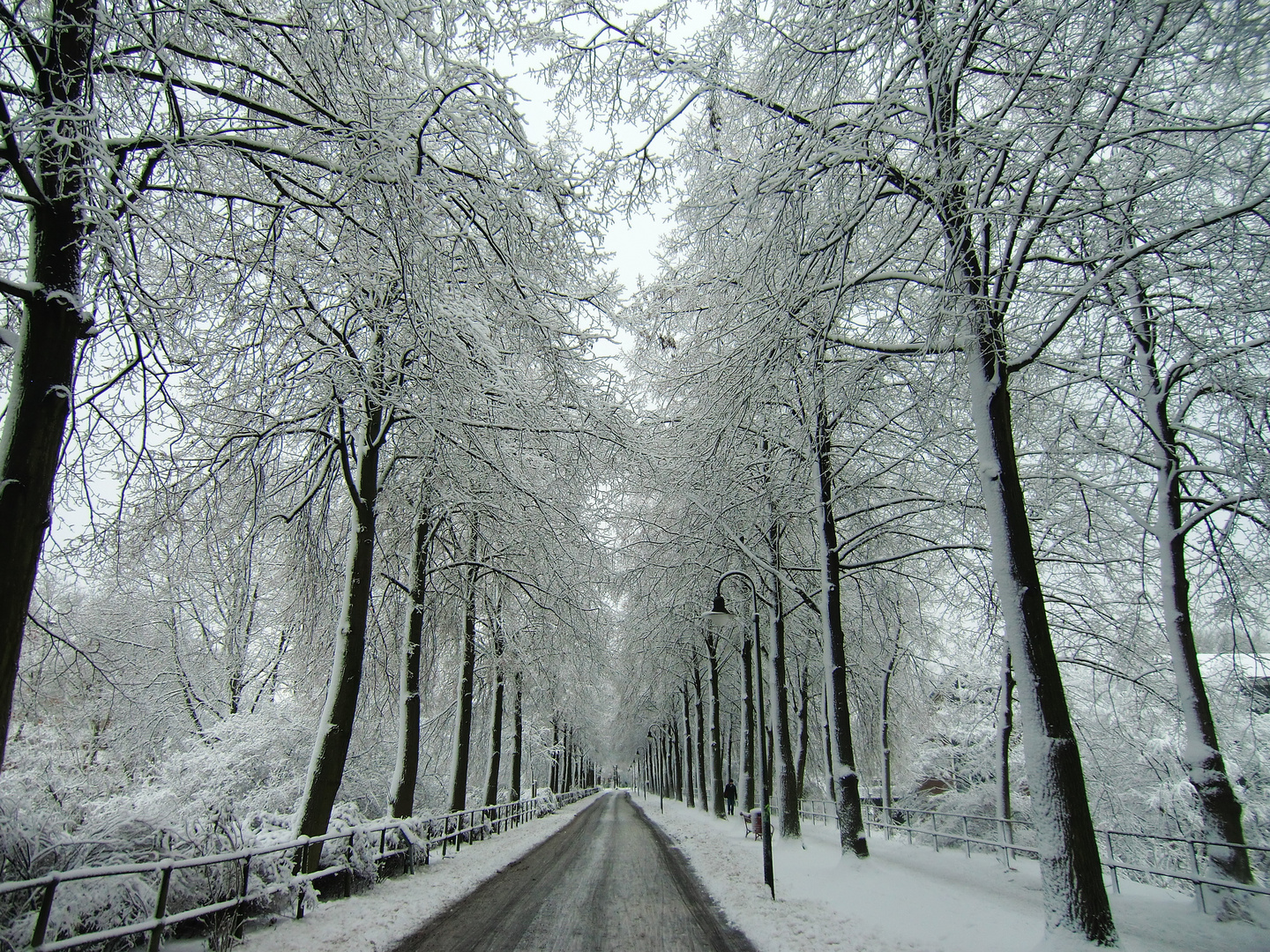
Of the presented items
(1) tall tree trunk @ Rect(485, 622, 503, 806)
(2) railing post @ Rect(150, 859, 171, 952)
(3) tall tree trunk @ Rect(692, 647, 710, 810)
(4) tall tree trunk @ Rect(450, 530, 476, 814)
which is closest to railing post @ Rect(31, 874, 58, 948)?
(2) railing post @ Rect(150, 859, 171, 952)

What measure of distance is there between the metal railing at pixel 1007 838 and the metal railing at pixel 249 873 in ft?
26.0

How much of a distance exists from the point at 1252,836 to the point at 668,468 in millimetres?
15214

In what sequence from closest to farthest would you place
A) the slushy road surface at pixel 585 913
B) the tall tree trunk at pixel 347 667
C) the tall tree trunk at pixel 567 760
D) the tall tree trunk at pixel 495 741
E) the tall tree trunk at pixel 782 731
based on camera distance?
the slushy road surface at pixel 585 913 < the tall tree trunk at pixel 347 667 < the tall tree trunk at pixel 782 731 < the tall tree trunk at pixel 495 741 < the tall tree trunk at pixel 567 760

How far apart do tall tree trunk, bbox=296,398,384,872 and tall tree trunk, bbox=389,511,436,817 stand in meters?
2.48

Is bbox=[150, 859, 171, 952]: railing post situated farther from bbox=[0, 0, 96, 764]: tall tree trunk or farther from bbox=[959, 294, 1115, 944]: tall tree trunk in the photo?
bbox=[959, 294, 1115, 944]: tall tree trunk

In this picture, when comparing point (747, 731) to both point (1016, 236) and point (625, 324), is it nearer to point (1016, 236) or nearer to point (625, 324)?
point (625, 324)

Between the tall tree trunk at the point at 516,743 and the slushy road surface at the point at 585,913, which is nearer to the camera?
the slushy road surface at the point at 585,913

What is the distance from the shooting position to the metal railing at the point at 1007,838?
7.19 meters

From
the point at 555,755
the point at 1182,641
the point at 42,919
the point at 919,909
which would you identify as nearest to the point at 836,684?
the point at 919,909

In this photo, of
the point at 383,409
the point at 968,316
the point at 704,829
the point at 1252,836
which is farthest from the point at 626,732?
the point at 968,316

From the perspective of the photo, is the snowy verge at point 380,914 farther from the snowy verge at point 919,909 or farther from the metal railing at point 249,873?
the snowy verge at point 919,909

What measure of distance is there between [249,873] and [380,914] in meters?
1.90

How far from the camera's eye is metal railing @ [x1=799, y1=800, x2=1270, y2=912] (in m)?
7.19

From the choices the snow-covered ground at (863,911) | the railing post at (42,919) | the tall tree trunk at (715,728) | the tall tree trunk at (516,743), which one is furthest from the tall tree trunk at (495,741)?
the railing post at (42,919)
